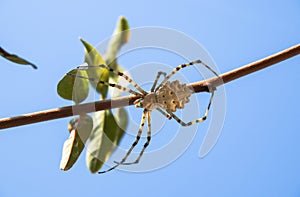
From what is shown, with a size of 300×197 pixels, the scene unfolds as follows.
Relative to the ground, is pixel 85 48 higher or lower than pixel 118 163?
higher

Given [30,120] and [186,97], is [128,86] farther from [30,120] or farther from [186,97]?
[30,120]

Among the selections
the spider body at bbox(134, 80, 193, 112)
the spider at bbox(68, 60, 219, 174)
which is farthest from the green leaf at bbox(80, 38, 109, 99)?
the spider body at bbox(134, 80, 193, 112)

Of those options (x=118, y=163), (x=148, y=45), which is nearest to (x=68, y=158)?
(x=118, y=163)

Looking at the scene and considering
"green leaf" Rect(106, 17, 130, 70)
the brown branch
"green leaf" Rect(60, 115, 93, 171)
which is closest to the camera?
the brown branch

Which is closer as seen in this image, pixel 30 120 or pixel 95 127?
pixel 30 120

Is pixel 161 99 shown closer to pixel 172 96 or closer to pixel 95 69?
pixel 172 96

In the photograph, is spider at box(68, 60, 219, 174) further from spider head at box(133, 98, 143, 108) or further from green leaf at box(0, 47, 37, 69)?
green leaf at box(0, 47, 37, 69)
